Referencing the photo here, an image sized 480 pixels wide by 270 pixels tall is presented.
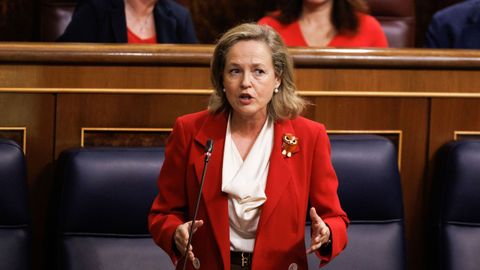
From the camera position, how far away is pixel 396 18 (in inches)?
99.7

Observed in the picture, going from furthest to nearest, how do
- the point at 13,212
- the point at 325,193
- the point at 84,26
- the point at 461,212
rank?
the point at 84,26 → the point at 461,212 → the point at 13,212 → the point at 325,193

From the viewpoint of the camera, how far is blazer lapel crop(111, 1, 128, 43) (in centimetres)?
204

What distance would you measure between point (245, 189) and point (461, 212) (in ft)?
1.82

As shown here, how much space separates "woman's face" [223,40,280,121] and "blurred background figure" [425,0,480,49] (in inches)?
37.9

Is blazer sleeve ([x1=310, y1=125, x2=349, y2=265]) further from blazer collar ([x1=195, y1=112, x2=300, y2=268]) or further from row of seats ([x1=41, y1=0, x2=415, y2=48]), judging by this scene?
row of seats ([x1=41, y1=0, x2=415, y2=48])

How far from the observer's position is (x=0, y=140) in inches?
64.0

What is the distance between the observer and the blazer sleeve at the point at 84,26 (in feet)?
6.66

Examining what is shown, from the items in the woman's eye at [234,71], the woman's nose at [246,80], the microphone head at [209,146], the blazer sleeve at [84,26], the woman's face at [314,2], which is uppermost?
the woman's face at [314,2]

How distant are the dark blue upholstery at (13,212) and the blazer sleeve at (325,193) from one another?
537mm

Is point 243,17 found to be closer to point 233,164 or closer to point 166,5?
point 166,5

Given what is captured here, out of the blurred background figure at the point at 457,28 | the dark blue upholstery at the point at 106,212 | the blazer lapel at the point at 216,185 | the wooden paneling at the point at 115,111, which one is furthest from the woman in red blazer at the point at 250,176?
the blurred background figure at the point at 457,28

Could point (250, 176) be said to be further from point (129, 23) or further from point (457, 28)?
point (457, 28)

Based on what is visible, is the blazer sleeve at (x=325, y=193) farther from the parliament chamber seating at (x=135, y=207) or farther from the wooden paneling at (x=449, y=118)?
the wooden paneling at (x=449, y=118)

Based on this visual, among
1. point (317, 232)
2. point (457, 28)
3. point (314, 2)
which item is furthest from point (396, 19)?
point (317, 232)
